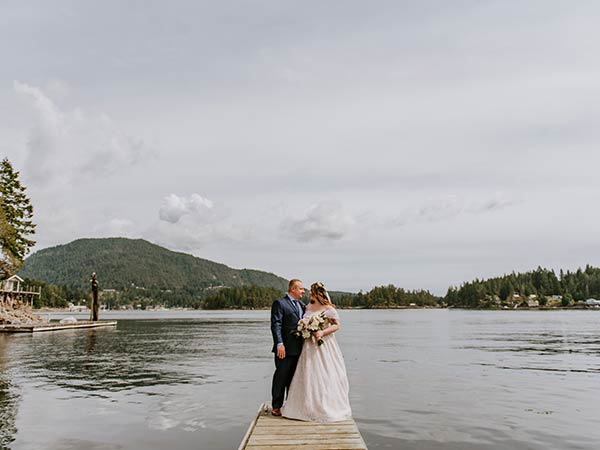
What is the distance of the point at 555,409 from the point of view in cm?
1958

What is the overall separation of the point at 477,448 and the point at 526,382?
13592 millimetres

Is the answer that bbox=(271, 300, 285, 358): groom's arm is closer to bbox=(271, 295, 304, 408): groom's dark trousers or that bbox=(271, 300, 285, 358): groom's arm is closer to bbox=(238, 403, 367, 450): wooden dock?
bbox=(271, 295, 304, 408): groom's dark trousers

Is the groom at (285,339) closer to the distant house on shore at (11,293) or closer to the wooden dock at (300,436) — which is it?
the wooden dock at (300,436)

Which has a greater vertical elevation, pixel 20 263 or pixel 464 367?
pixel 20 263

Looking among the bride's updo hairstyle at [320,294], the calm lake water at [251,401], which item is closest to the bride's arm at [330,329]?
the bride's updo hairstyle at [320,294]

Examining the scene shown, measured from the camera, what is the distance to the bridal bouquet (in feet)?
36.9

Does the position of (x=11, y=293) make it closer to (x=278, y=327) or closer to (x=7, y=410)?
(x=7, y=410)

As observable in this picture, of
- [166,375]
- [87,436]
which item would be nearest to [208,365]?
[166,375]

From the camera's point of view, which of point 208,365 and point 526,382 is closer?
point 526,382

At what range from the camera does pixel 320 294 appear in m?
11.7

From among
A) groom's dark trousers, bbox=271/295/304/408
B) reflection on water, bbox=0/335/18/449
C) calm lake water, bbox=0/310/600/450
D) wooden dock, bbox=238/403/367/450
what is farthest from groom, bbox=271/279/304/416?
reflection on water, bbox=0/335/18/449

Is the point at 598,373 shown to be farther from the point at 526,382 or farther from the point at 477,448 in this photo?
the point at 477,448

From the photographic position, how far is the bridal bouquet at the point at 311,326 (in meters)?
11.2

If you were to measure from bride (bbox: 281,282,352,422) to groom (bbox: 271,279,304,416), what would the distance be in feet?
0.68
